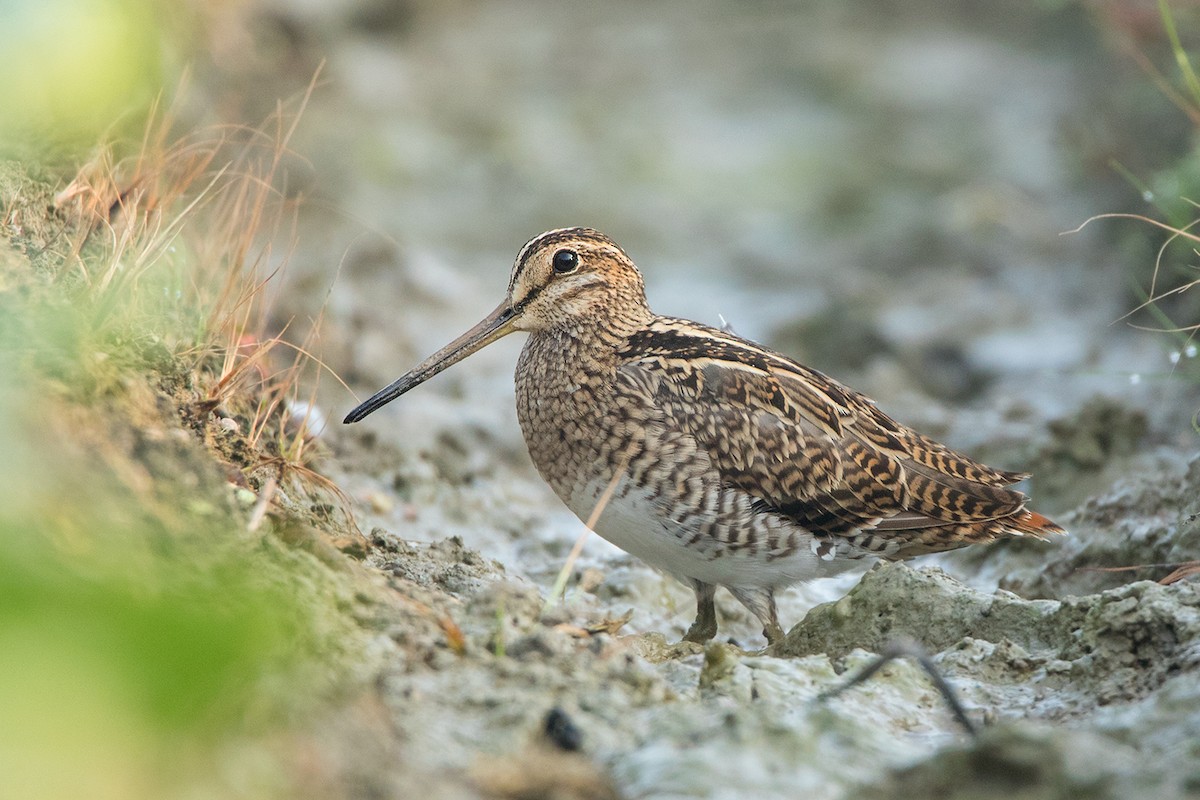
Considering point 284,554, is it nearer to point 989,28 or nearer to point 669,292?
point 669,292

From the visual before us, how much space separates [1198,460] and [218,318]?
3.43 meters

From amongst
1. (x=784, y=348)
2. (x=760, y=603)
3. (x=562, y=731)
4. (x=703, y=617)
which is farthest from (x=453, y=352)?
(x=784, y=348)

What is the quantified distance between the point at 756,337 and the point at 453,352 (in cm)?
329

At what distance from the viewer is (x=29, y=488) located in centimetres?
285

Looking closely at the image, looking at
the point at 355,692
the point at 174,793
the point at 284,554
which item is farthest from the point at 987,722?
the point at 174,793

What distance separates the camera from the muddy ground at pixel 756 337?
3.17 m

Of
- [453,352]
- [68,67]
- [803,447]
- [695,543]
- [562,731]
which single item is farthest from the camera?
[453,352]

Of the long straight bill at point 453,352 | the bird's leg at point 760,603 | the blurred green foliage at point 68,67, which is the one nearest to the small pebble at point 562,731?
the bird's leg at point 760,603

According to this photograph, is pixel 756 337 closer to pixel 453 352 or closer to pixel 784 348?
pixel 784 348

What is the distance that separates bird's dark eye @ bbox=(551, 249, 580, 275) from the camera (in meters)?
5.11

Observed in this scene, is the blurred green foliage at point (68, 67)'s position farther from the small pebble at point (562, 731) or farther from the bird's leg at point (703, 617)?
the bird's leg at point (703, 617)

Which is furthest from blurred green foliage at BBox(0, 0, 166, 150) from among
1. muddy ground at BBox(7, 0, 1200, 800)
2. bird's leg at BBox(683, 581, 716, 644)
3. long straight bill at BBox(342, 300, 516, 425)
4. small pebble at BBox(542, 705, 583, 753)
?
bird's leg at BBox(683, 581, 716, 644)

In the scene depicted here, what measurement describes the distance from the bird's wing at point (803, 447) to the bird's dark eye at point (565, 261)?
37cm

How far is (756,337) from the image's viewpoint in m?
8.05
